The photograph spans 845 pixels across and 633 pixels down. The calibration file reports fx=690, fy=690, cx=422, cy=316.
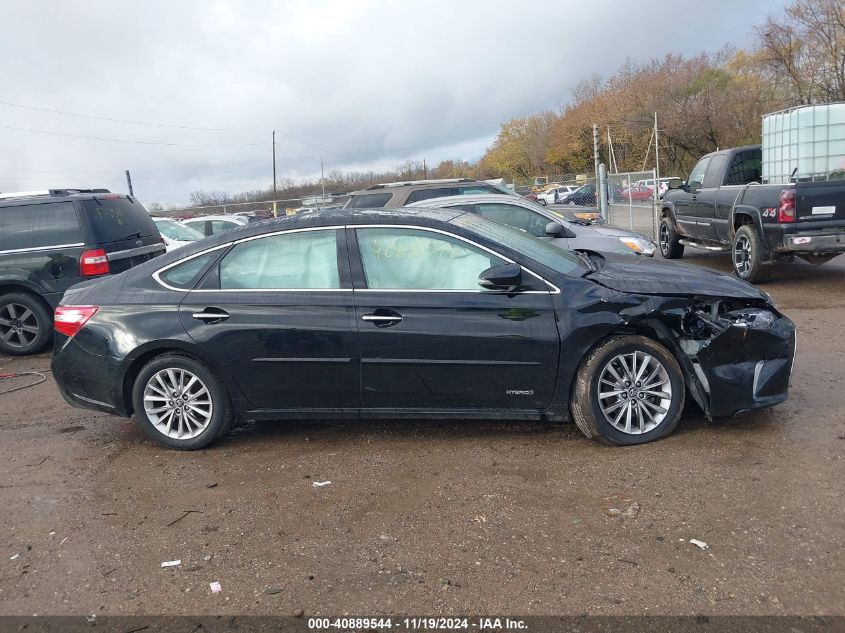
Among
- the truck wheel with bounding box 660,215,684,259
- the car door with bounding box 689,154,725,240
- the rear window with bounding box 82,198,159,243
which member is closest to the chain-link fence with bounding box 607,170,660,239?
the truck wheel with bounding box 660,215,684,259

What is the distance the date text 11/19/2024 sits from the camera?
2.77 meters

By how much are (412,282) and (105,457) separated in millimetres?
2463

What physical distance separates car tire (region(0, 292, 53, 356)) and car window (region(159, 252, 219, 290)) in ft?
14.5

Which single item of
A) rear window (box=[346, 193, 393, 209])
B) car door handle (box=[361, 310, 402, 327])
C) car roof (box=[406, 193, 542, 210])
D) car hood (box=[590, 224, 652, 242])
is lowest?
car door handle (box=[361, 310, 402, 327])

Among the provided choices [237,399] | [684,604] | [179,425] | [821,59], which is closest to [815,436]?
[684,604]

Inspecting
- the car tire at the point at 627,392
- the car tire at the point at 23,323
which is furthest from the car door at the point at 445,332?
the car tire at the point at 23,323

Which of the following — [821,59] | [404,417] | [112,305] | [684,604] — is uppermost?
[821,59]

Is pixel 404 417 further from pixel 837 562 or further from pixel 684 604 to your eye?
pixel 837 562

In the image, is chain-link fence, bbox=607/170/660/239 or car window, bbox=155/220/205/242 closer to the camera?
car window, bbox=155/220/205/242

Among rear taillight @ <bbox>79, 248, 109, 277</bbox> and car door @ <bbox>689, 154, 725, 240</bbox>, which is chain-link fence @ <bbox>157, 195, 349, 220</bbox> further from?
rear taillight @ <bbox>79, 248, 109, 277</bbox>

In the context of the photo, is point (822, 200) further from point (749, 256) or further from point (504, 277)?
point (504, 277)

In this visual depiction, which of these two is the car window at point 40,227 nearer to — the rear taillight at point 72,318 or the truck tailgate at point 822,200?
the rear taillight at point 72,318

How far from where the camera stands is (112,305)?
15.7 feet

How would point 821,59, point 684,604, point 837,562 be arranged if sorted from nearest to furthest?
point 684,604 → point 837,562 → point 821,59
